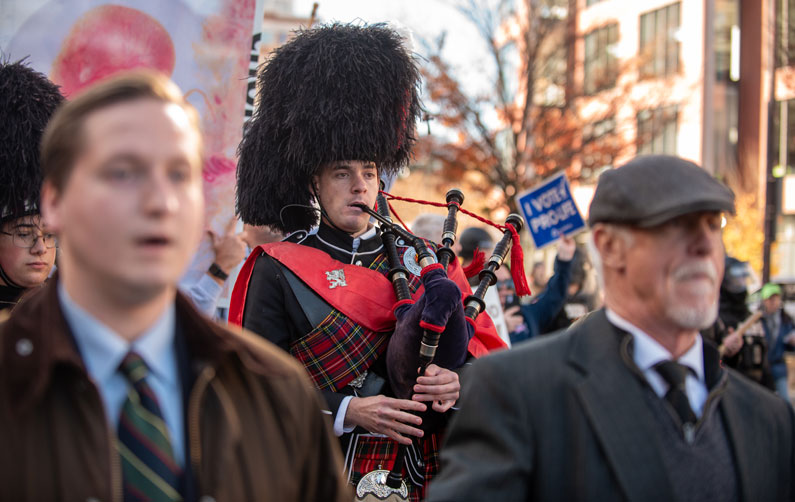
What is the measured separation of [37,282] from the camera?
3520mm

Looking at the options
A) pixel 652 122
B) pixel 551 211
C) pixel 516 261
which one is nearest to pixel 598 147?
pixel 652 122

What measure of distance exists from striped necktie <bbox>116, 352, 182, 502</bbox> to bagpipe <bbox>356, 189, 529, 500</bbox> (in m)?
1.61

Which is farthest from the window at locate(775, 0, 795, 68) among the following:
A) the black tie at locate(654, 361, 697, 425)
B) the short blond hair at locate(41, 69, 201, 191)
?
the short blond hair at locate(41, 69, 201, 191)

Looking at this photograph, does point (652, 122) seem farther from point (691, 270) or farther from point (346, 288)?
point (691, 270)

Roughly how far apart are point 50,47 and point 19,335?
3.34 m

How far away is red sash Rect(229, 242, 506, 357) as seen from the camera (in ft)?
11.5

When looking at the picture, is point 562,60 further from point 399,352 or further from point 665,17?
point 399,352

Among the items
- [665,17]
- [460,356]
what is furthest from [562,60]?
[460,356]

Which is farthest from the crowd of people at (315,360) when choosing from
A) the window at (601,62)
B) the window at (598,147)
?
the window at (601,62)

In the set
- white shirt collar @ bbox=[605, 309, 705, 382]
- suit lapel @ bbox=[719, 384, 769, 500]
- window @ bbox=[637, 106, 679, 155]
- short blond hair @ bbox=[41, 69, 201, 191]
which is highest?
window @ bbox=[637, 106, 679, 155]

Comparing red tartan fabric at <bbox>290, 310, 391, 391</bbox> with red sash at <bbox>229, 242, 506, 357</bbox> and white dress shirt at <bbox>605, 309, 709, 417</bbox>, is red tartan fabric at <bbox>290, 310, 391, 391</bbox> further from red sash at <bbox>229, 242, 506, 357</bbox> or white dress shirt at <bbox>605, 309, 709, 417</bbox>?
white dress shirt at <bbox>605, 309, 709, 417</bbox>

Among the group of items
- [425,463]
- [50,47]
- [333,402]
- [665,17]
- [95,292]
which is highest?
[665,17]

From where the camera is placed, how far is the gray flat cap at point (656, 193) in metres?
2.12

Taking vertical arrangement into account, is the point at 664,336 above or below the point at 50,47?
below
